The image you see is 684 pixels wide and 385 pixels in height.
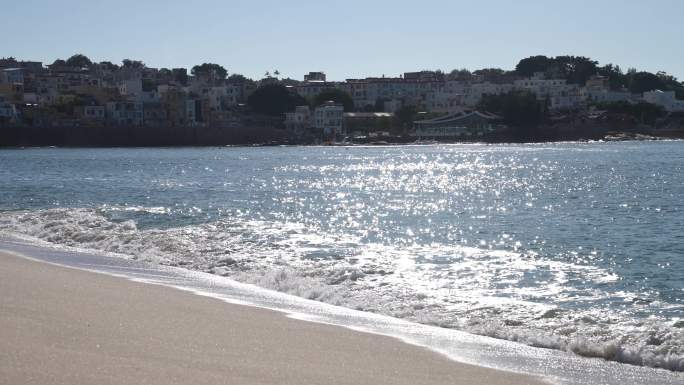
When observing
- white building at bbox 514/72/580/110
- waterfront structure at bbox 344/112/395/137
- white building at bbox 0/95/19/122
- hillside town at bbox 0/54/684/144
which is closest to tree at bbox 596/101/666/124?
hillside town at bbox 0/54/684/144

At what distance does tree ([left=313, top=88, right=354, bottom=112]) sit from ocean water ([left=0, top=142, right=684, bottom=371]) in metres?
131

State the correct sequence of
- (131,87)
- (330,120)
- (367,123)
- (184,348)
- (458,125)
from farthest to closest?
(131,87) → (367,123) → (330,120) → (458,125) → (184,348)

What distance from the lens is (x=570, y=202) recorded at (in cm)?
3425

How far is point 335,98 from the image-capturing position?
578ft

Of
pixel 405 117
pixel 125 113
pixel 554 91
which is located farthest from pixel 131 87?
pixel 554 91

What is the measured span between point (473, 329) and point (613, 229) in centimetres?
1436

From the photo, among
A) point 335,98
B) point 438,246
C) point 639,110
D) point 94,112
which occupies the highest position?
point 335,98

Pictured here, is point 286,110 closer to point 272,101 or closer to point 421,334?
point 272,101

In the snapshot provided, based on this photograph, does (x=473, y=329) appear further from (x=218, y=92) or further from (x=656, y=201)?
(x=218, y=92)

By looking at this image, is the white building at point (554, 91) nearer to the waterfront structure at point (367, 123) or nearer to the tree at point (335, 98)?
the waterfront structure at point (367, 123)

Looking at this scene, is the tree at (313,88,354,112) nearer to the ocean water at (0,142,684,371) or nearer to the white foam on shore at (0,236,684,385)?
the ocean water at (0,142,684,371)

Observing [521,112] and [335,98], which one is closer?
[521,112]

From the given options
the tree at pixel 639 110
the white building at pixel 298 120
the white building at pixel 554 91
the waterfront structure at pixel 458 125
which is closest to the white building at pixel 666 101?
the white building at pixel 554 91

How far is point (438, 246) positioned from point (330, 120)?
143 m
